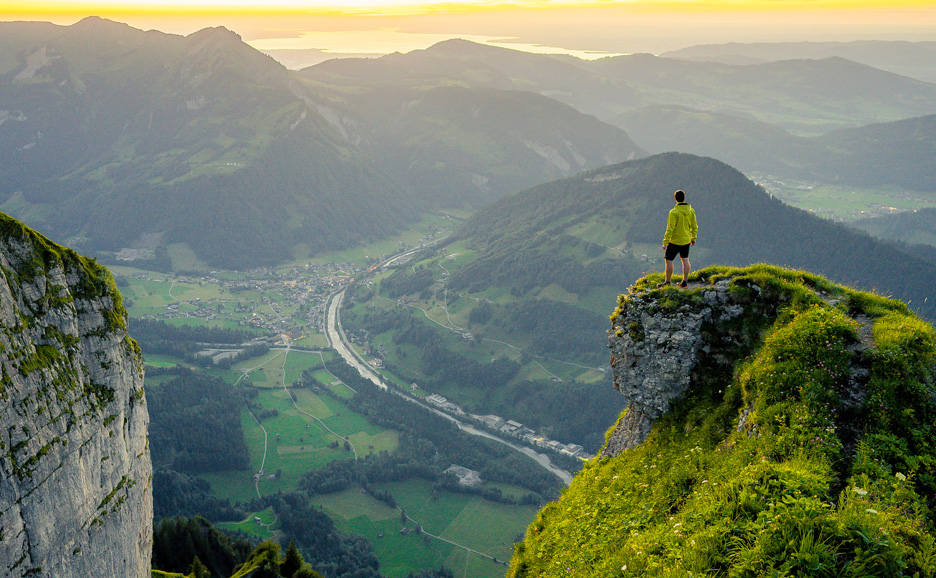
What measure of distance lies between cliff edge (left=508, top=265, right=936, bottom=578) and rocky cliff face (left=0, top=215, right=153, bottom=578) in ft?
62.6

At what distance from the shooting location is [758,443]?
16.5m

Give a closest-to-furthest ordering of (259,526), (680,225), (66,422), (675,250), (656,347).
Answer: (656,347)
(680,225)
(675,250)
(66,422)
(259,526)

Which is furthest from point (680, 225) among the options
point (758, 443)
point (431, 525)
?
point (431, 525)

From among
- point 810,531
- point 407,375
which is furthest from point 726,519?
point 407,375

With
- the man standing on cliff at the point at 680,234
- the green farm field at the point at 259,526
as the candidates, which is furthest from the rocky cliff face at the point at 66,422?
the green farm field at the point at 259,526

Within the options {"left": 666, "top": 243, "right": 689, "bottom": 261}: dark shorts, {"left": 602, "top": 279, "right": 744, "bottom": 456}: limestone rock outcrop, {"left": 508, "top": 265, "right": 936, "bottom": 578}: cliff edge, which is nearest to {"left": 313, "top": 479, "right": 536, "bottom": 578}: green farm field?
{"left": 602, "top": 279, "right": 744, "bottom": 456}: limestone rock outcrop

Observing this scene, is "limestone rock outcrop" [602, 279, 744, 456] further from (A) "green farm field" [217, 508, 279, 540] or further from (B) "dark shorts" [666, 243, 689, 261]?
(A) "green farm field" [217, 508, 279, 540]

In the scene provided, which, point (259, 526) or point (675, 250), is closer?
point (675, 250)

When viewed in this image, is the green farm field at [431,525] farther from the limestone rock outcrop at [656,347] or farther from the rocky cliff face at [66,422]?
the limestone rock outcrop at [656,347]

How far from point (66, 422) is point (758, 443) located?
1069 inches

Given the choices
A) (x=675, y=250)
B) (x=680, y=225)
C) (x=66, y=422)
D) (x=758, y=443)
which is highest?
(x=680, y=225)

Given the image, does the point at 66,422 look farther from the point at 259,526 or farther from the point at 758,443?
the point at 259,526

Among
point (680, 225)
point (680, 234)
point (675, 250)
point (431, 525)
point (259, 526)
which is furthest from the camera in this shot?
point (431, 525)

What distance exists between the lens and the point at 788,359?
18.6 meters
